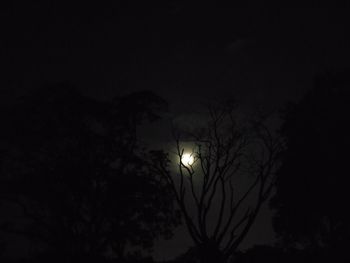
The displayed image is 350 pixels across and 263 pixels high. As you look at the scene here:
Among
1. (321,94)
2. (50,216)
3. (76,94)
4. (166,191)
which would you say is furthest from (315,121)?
(50,216)

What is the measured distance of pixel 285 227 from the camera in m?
28.8

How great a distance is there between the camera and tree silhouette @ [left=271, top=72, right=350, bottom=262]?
82.9 feet

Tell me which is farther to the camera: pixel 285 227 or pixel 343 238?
pixel 285 227

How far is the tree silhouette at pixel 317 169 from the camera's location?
995 inches

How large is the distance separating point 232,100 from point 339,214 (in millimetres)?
11987

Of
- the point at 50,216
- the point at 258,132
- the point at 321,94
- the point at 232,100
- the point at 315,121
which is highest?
the point at 321,94

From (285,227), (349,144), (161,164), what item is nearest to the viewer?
(161,164)

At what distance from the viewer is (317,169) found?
26312mm

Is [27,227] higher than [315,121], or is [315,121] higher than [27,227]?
[315,121]

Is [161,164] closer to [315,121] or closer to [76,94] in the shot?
[76,94]

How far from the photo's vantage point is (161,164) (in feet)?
67.0

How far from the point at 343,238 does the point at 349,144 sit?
6.83 m

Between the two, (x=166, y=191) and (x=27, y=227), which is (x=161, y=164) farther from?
(x=27, y=227)

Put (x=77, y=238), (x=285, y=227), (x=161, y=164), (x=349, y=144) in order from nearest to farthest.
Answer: (x=161, y=164) → (x=77, y=238) → (x=349, y=144) → (x=285, y=227)
